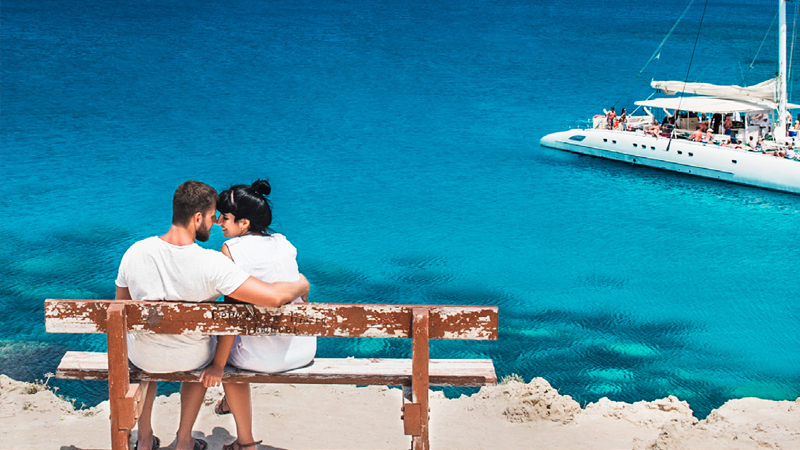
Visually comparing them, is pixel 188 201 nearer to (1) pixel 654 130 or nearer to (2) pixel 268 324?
(2) pixel 268 324

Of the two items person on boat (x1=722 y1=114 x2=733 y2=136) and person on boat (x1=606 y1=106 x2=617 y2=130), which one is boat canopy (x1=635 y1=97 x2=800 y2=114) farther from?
person on boat (x1=606 y1=106 x2=617 y2=130)

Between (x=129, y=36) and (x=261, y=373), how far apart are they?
4158 centimetres

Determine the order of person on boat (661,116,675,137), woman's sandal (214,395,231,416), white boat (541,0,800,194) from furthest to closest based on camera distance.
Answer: person on boat (661,116,675,137), white boat (541,0,800,194), woman's sandal (214,395,231,416)

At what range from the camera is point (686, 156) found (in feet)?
69.0

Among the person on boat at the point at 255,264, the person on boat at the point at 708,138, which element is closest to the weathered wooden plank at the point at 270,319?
the person on boat at the point at 255,264

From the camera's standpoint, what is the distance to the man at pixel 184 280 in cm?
407

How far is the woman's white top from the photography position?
14.4 ft

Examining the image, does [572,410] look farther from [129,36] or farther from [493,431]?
[129,36]

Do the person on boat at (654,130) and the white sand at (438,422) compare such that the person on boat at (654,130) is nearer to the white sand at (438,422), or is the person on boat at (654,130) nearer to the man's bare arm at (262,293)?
the white sand at (438,422)

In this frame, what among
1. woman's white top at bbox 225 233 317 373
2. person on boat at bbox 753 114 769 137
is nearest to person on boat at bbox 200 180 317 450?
woman's white top at bbox 225 233 317 373

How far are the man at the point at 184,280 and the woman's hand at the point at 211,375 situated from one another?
70mm

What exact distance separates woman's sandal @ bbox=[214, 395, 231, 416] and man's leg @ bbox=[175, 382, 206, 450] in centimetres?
104

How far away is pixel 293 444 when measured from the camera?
575cm

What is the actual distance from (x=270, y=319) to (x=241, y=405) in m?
0.93
